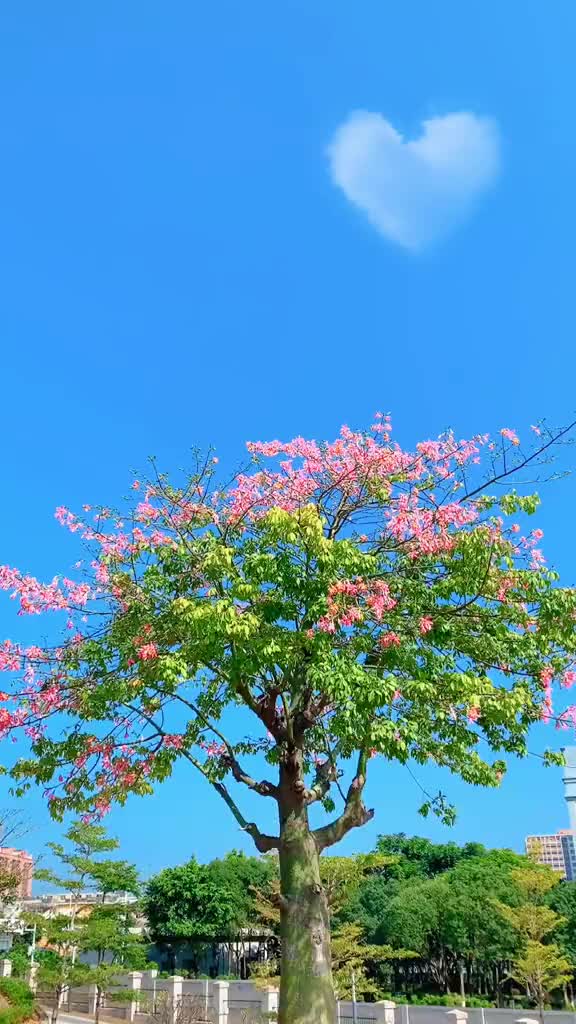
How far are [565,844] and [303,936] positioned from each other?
237ft

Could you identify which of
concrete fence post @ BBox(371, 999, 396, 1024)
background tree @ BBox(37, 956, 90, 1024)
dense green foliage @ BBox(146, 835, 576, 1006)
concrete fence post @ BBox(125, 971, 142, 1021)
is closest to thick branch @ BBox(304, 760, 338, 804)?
background tree @ BBox(37, 956, 90, 1024)

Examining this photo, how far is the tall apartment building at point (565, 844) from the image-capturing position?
27000 millimetres

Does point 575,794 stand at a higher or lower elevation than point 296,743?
higher

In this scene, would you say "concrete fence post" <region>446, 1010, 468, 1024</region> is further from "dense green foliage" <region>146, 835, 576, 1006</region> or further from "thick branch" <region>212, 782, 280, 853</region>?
"thick branch" <region>212, 782, 280, 853</region>

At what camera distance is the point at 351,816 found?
25.8ft

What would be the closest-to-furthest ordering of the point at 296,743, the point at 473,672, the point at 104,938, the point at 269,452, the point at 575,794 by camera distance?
the point at 473,672 < the point at 296,743 < the point at 269,452 < the point at 104,938 < the point at 575,794

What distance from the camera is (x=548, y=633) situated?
7.23 meters

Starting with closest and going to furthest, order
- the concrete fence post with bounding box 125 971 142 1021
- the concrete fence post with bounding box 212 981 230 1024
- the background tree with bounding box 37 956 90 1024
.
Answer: the background tree with bounding box 37 956 90 1024, the concrete fence post with bounding box 212 981 230 1024, the concrete fence post with bounding box 125 971 142 1021

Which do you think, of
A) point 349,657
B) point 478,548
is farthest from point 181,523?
point 478,548

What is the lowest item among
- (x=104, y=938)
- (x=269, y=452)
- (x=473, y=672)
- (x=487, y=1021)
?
(x=487, y=1021)

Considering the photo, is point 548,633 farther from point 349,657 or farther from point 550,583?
point 349,657

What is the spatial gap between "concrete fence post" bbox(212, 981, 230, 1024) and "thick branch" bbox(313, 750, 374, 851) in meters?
17.3

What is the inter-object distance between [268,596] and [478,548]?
1839 mm

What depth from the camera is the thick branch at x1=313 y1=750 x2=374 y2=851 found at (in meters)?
7.75
